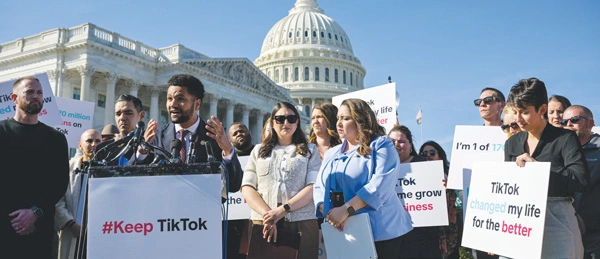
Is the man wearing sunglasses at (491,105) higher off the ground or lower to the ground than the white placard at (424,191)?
higher

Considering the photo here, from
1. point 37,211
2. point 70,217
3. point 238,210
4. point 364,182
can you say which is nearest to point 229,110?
point 70,217

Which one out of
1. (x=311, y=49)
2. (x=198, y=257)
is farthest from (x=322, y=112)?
(x=311, y=49)

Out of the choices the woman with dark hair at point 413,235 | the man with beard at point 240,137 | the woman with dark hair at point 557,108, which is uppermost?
the woman with dark hair at point 557,108

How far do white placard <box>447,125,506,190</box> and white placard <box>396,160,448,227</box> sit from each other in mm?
164

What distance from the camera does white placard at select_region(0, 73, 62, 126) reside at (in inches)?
269

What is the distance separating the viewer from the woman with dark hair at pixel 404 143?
219 inches

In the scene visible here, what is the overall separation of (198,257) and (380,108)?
17.5 ft

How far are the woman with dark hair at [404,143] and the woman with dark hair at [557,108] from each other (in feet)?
4.66

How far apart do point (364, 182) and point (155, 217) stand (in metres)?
1.76

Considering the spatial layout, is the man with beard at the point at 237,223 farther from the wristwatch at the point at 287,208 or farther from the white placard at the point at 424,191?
the white placard at the point at 424,191

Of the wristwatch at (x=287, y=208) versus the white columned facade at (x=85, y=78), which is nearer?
the wristwatch at (x=287, y=208)

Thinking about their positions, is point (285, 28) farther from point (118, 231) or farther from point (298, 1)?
point (118, 231)

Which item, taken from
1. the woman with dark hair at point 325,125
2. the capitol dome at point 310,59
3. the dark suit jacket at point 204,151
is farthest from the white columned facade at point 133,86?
the capitol dome at point 310,59

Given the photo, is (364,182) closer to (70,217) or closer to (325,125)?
(325,125)
